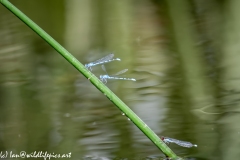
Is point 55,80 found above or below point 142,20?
below

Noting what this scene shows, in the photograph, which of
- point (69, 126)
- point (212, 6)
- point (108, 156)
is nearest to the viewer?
point (108, 156)

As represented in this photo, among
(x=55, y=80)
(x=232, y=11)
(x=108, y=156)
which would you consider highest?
(x=232, y=11)

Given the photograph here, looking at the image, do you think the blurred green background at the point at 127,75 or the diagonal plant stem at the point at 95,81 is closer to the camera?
the diagonal plant stem at the point at 95,81

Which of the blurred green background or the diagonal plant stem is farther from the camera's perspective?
the blurred green background

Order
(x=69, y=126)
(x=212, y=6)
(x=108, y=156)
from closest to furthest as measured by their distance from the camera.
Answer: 1. (x=108, y=156)
2. (x=69, y=126)
3. (x=212, y=6)

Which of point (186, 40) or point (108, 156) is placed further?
point (186, 40)

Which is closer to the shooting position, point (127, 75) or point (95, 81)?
point (95, 81)

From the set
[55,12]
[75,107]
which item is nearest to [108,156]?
[75,107]

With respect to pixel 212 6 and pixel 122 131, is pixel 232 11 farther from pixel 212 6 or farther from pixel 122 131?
pixel 122 131
